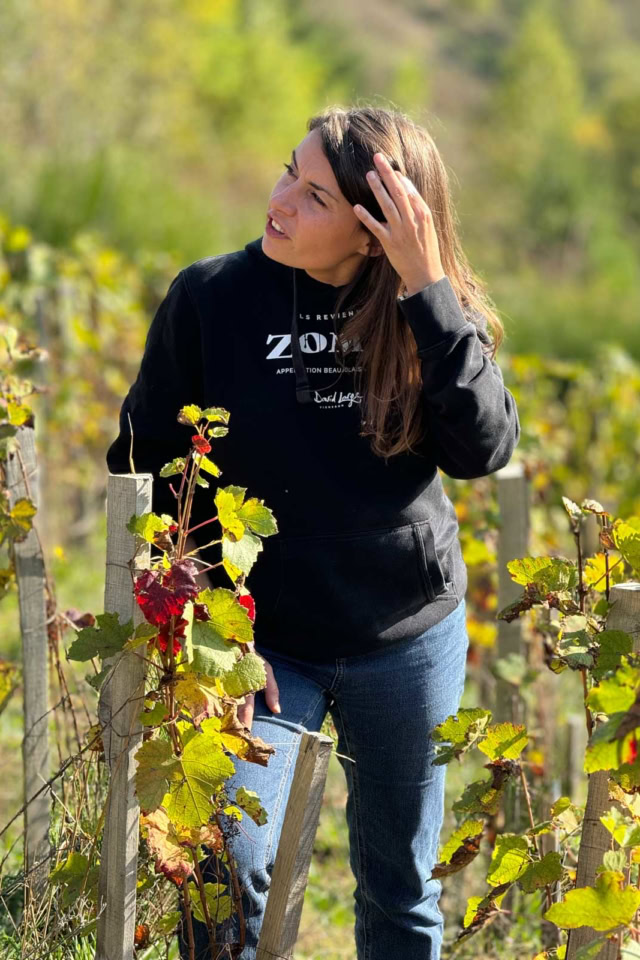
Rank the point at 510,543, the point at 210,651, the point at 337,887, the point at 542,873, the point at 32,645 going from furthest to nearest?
the point at 337,887
the point at 510,543
the point at 32,645
the point at 542,873
the point at 210,651

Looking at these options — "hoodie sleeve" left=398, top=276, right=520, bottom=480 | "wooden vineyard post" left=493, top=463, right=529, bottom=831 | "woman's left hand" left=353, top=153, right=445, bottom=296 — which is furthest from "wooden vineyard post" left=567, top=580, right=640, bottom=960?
"wooden vineyard post" left=493, top=463, right=529, bottom=831

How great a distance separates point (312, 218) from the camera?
76.2 inches

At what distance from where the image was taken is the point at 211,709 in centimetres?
162

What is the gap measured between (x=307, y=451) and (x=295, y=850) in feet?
2.18

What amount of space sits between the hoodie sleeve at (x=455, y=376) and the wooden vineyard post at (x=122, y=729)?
1.76 feet

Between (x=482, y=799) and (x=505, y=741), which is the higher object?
(x=505, y=741)

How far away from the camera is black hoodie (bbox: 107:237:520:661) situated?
6.40ft

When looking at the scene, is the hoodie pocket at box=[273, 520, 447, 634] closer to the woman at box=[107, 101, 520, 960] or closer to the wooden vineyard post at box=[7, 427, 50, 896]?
the woman at box=[107, 101, 520, 960]

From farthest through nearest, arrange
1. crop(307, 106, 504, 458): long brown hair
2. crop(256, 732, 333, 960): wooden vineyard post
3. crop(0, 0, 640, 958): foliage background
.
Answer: crop(0, 0, 640, 958): foliage background → crop(307, 106, 504, 458): long brown hair → crop(256, 732, 333, 960): wooden vineyard post

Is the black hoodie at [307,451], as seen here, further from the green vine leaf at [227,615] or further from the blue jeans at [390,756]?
the green vine leaf at [227,615]

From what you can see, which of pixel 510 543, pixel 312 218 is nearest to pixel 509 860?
pixel 312 218

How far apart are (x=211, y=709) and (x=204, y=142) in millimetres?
29563

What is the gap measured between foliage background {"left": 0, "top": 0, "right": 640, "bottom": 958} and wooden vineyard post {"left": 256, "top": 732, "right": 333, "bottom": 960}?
913 mm

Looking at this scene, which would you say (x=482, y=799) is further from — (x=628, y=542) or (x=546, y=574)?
(x=628, y=542)
